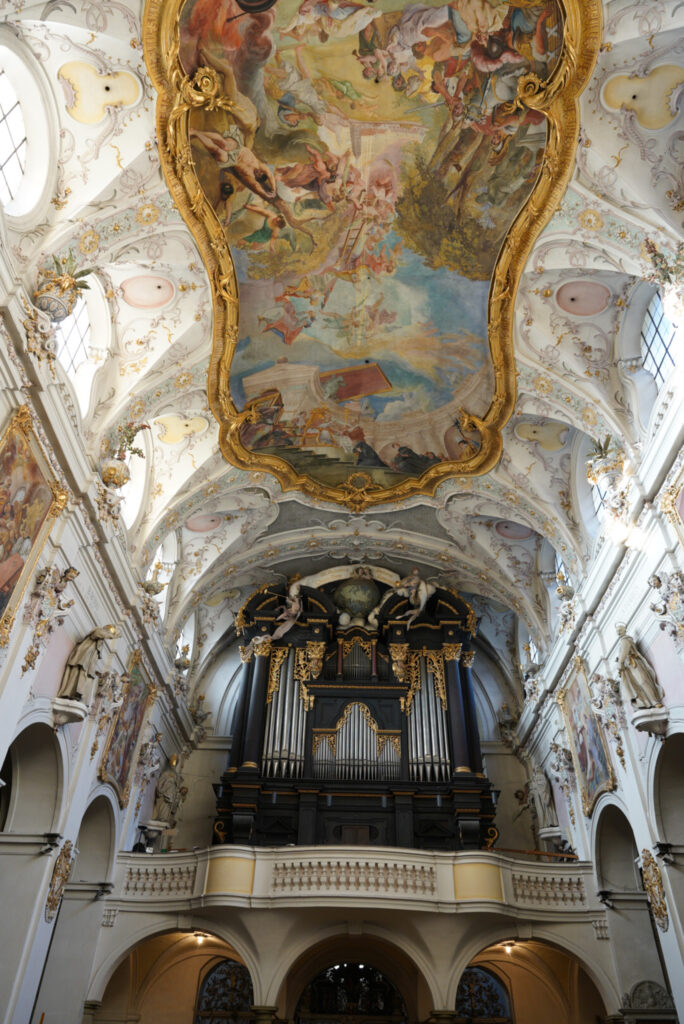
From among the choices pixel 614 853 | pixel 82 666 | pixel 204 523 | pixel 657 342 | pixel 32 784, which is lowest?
pixel 32 784

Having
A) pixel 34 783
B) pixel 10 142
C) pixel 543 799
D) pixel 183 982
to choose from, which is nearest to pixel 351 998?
pixel 183 982

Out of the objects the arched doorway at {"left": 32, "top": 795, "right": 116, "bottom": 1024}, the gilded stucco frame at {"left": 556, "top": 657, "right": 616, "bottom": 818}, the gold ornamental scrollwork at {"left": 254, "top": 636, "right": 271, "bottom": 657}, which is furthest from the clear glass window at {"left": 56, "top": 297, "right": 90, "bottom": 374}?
the gilded stucco frame at {"left": 556, "top": 657, "right": 616, "bottom": 818}

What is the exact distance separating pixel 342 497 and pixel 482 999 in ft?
38.3

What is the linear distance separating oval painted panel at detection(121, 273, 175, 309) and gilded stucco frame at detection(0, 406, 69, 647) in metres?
3.95

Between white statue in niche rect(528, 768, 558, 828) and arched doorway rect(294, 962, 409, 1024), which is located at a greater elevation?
white statue in niche rect(528, 768, 558, 828)

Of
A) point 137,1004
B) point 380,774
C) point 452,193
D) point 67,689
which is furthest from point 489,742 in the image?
point 452,193

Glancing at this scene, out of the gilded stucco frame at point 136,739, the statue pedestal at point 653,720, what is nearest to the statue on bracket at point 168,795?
the gilded stucco frame at point 136,739

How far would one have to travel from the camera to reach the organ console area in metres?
18.3

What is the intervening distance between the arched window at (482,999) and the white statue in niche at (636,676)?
8.77 m

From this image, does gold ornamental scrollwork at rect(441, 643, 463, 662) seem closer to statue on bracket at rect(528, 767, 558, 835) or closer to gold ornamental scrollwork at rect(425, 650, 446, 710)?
gold ornamental scrollwork at rect(425, 650, 446, 710)

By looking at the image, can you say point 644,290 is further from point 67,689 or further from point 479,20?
point 67,689

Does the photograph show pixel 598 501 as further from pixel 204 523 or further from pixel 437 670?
pixel 204 523

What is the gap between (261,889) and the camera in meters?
15.3

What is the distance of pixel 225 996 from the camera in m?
18.0
